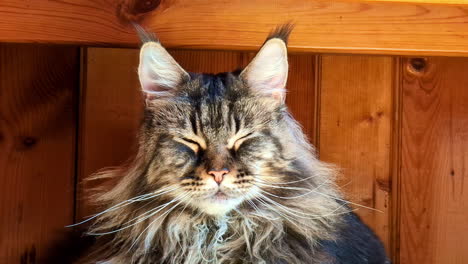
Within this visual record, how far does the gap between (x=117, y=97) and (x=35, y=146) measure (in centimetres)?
30

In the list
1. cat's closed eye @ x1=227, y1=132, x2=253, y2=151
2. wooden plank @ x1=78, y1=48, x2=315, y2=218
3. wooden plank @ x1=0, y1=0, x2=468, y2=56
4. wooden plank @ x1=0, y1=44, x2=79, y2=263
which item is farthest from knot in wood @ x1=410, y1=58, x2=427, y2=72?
wooden plank @ x1=0, y1=44, x2=79, y2=263

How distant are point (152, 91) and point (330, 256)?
1.91 feet

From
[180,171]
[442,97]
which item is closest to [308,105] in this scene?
[442,97]

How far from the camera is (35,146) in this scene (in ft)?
6.09

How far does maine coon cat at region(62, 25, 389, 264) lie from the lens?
4.30 ft

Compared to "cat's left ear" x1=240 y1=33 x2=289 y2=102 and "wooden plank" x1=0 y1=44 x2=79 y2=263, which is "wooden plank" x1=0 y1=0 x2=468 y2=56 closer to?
"cat's left ear" x1=240 y1=33 x2=289 y2=102

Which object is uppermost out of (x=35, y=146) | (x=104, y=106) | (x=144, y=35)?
(x=144, y=35)

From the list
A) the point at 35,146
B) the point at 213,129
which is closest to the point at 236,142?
the point at 213,129

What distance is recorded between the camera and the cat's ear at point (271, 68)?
1.32 meters

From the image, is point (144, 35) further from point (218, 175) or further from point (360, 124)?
point (360, 124)

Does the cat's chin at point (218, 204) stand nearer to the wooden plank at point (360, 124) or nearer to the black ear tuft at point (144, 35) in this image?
the black ear tuft at point (144, 35)

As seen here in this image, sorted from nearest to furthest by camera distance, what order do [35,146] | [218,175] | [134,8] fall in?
1. [218,175]
2. [134,8]
3. [35,146]

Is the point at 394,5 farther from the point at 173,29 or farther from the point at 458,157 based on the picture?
the point at 458,157

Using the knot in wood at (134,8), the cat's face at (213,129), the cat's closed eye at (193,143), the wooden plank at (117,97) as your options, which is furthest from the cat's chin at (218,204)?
the wooden plank at (117,97)
